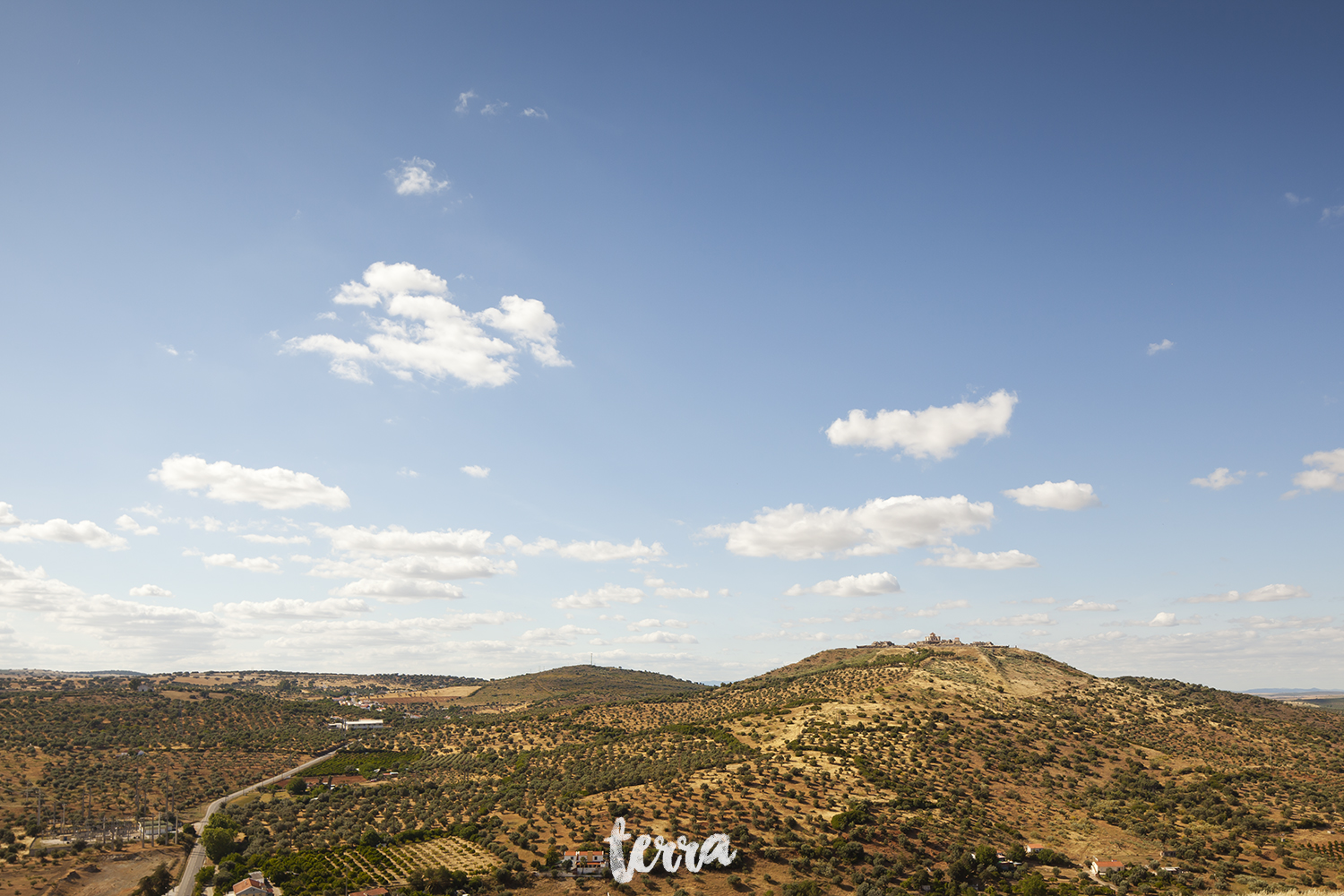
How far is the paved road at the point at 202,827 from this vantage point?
188 feet

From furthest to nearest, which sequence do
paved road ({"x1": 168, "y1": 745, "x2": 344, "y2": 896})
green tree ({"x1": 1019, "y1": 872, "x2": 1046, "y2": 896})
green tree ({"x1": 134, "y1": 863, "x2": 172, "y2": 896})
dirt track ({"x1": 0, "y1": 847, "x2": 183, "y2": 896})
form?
paved road ({"x1": 168, "y1": 745, "x2": 344, "y2": 896}), dirt track ({"x1": 0, "y1": 847, "x2": 183, "y2": 896}), green tree ({"x1": 134, "y1": 863, "x2": 172, "y2": 896}), green tree ({"x1": 1019, "y1": 872, "x2": 1046, "y2": 896})

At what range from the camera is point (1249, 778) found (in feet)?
216

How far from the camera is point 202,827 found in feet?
240

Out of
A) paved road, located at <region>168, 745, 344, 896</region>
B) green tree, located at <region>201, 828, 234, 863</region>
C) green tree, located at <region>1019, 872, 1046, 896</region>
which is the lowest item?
paved road, located at <region>168, 745, 344, 896</region>

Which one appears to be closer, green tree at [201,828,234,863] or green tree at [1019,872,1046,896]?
green tree at [1019,872,1046,896]

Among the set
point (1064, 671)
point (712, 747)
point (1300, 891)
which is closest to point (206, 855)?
point (712, 747)

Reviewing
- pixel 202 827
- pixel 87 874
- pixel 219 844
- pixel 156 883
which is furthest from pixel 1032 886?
pixel 202 827

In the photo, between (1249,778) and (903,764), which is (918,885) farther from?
(1249,778)

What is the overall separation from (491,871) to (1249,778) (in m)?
69.2

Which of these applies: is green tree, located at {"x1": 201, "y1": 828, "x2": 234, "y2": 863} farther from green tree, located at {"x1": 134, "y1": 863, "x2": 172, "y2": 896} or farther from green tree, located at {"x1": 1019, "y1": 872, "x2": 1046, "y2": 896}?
green tree, located at {"x1": 1019, "y1": 872, "x2": 1046, "y2": 896}

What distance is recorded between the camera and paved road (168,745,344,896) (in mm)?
57438

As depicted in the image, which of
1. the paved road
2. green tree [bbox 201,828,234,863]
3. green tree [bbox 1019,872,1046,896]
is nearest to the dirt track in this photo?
the paved road

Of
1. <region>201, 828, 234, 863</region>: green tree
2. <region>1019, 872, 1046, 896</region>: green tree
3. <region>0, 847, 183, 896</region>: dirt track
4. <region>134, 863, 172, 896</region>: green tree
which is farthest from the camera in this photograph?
<region>201, 828, 234, 863</region>: green tree

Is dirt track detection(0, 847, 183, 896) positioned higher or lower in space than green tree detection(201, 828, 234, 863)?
lower
